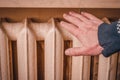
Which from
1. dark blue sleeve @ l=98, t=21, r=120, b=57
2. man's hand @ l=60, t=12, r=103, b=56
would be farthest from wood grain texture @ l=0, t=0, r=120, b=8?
dark blue sleeve @ l=98, t=21, r=120, b=57

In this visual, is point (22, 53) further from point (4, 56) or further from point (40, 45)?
point (40, 45)

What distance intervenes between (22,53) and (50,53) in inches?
4.7

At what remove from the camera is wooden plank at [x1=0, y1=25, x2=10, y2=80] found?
1213mm

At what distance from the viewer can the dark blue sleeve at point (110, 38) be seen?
2.49 feet

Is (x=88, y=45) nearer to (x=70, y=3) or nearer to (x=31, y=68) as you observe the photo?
(x=70, y=3)

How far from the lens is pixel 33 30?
48.4 inches

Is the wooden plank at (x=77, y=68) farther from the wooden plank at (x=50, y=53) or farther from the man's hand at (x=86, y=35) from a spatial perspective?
the man's hand at (x=86, y=35)

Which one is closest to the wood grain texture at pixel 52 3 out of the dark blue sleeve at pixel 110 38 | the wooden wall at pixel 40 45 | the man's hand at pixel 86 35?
the wooden wall at pixel 40 45

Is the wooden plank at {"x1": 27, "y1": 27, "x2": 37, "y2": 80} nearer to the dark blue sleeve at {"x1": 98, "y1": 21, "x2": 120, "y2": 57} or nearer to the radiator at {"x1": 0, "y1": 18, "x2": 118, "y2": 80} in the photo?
the radiator at {"x1": 0, "y1": 18, "x2": 118, "y2": 80}

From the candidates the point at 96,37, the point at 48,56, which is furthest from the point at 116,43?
the point at 48,56

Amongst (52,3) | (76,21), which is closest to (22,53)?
(52,3)

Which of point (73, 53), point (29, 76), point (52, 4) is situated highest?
point (52, 4)

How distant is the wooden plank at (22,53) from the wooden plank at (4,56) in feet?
0.17

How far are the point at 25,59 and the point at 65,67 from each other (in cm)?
28
